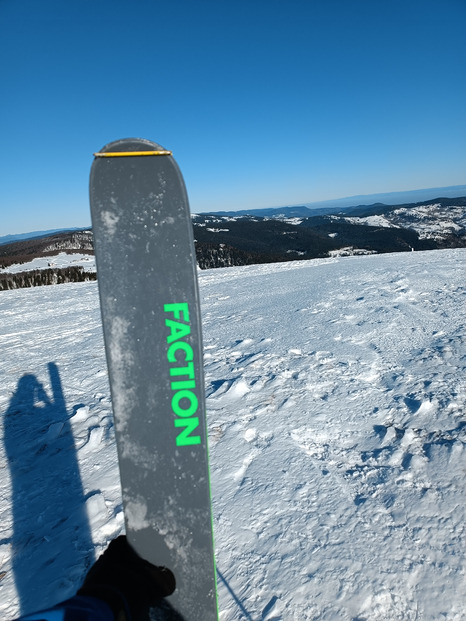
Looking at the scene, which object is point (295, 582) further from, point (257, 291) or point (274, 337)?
point (257, 291)

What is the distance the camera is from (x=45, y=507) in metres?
2.36

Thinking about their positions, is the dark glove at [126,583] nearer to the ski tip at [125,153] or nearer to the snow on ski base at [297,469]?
the snow on ski base at [297,469]

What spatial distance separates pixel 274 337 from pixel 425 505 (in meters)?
3.25

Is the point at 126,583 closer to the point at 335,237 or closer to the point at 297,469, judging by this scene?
the point at 297,469

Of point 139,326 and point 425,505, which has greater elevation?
point 139,326

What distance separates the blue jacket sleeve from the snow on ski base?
100cm

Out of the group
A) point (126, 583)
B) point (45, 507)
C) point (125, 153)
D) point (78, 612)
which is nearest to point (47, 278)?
point (45, 507)

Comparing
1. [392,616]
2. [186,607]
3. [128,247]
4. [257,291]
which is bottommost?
[392,616]

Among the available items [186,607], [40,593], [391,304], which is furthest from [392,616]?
[391,304]

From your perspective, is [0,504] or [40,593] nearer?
[40,593]

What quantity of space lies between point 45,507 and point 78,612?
6.12ft

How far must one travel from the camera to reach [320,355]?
4.30 meters

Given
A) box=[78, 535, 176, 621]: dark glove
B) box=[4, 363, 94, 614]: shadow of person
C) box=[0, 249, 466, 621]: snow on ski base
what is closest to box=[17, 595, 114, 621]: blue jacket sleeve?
box=[78, 535, 176, 621]: dark glove

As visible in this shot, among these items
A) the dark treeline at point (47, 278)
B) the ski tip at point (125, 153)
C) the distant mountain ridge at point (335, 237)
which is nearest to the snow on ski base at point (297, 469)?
the ski tip at point (125, 153)
